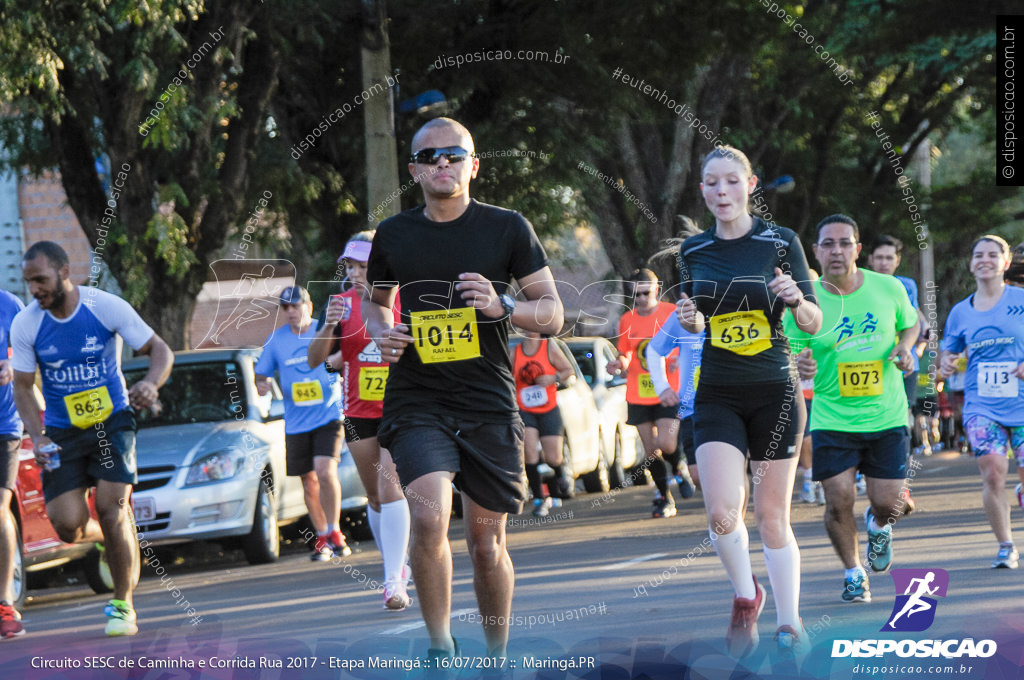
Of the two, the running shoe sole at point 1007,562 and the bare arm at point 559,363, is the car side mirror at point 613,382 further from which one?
the running shoe sole at point 1007,562

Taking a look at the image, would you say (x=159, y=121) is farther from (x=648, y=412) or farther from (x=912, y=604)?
(x=912, y=604)

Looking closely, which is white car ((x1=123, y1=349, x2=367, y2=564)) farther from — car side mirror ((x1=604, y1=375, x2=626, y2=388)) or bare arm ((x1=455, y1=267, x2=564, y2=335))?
bare arm ((x1=455, y1=267, x2=564, y2=335))

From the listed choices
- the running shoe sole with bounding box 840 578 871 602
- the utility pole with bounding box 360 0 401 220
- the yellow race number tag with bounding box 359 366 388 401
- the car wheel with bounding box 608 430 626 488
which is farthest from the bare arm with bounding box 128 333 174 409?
the car wheel with bounding box 608 430 626 488

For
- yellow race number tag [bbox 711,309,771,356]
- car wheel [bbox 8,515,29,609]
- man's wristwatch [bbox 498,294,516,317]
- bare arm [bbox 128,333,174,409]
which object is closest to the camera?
man's wristwatch [bbox 498,294,516,317]

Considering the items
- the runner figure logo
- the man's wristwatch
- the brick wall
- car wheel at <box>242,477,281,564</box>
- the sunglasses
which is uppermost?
the brick wall

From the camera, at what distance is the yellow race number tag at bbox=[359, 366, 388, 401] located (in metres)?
8.55

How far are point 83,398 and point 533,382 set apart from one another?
6622mm

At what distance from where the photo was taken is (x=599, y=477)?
17141mm

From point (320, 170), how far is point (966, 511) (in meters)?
7.41

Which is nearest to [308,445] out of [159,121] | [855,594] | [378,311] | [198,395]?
[198,395]

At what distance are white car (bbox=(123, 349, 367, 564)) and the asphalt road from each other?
1.21 ft

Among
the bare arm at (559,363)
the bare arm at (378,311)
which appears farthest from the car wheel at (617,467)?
the bare arm at (378,311)

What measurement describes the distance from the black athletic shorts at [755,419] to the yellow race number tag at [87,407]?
321 centimetres

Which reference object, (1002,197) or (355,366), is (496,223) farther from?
(1002,197)
